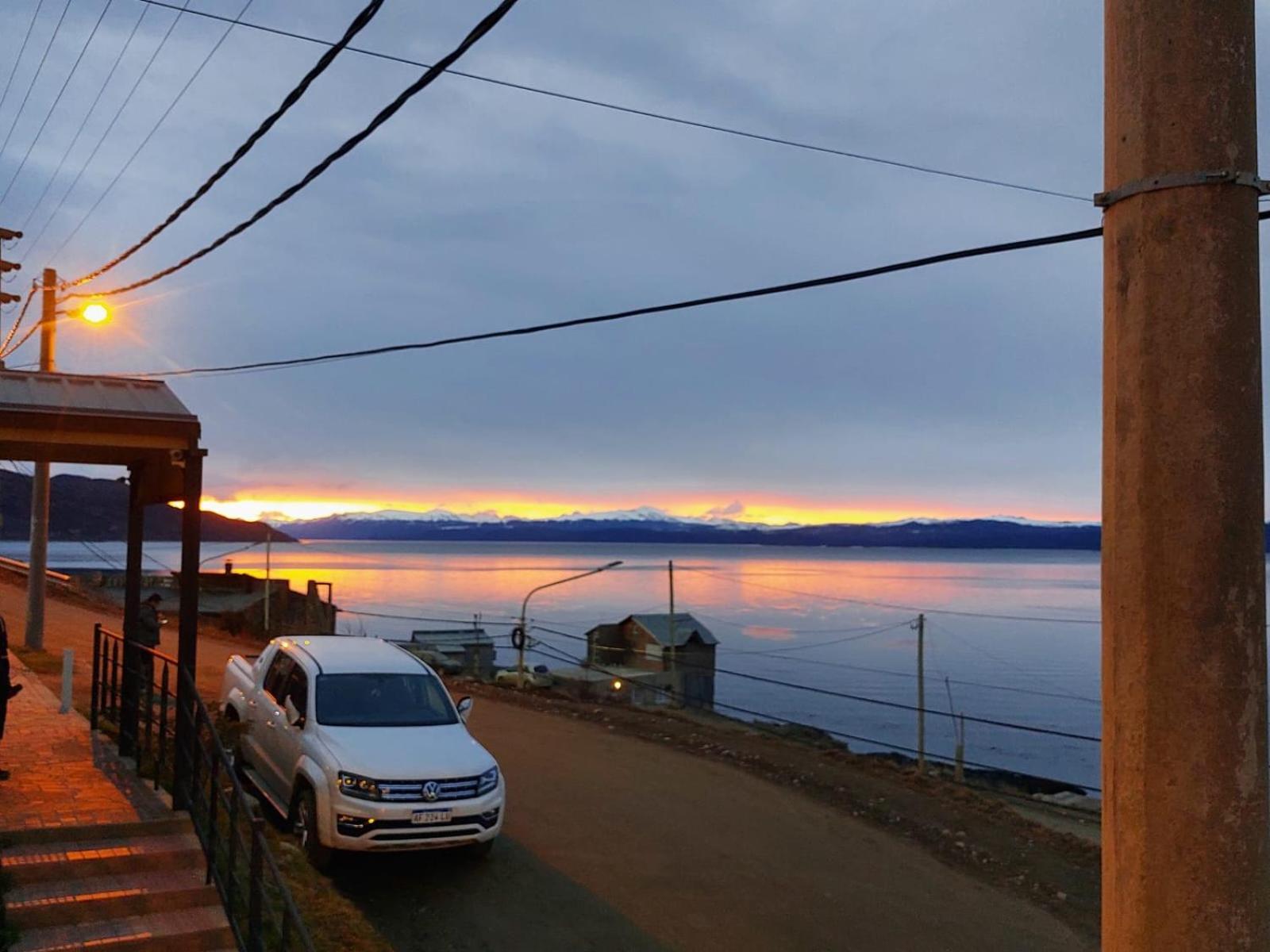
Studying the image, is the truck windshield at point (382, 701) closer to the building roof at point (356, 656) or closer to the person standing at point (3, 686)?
the building roof at point (356, 656)

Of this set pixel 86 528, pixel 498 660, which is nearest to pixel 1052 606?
pixel 498 660

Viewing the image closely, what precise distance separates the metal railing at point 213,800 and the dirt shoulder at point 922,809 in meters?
5.68

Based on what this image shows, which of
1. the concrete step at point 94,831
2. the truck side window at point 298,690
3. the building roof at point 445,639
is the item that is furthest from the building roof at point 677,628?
the concrete step at point 94,831

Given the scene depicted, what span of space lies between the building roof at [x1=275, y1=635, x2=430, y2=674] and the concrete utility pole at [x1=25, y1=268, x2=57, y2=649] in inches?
317

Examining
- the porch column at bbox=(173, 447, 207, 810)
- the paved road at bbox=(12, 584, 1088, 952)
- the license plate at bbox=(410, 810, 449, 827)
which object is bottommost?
the paved road at bbox=(12, 584, 1088, 952)

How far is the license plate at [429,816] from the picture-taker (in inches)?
329

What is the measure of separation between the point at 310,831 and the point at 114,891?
2196 millimetres

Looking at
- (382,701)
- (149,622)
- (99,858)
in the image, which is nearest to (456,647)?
(149,622)

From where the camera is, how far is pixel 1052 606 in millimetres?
115250

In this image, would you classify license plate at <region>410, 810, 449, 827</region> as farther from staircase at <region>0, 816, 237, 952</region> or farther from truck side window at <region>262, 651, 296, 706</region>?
truck side window at <region>262, 651, 296, 706</region>

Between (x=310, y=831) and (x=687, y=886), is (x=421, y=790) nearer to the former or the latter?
(x=310, y=831)

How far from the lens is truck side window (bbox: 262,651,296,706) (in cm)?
1027

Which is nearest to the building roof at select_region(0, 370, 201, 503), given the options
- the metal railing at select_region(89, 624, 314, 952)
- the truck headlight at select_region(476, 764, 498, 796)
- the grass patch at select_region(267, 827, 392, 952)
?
the metal railing at select_region(89, 624, 314, 952)

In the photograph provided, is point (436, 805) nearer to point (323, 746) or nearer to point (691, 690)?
point (323, 746)
